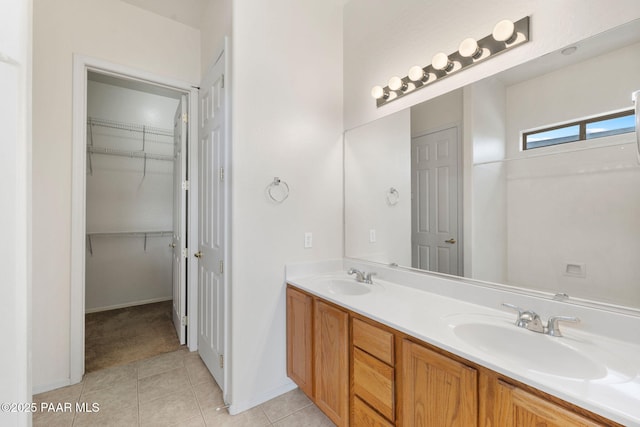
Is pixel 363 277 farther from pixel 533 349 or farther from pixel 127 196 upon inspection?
pixel 127 196

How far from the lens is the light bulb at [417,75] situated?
1.64m

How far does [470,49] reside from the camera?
1.37 metres

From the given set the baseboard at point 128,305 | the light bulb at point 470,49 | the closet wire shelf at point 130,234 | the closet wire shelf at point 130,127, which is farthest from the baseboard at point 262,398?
the closet wire shelf at point 130,127

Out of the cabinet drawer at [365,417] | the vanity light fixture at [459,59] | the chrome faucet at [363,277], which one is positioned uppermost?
the vanity light fixture at [459,59]

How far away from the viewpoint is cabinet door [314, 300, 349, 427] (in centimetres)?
142

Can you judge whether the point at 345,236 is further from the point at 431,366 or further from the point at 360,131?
the point at 431,366

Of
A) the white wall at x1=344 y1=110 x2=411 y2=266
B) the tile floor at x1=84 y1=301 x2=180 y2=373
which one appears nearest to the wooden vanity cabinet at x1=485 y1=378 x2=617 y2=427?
the white wall at x1=344 y1=110 x2=411 y2=266

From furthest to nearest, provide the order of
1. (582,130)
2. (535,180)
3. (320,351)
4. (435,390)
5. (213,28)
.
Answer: (213,28) < (320,351) < (535,180) < (582,130) < (435,390)

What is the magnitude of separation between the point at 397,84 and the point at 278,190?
1051mm

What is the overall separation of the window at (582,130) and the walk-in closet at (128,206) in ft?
10.9

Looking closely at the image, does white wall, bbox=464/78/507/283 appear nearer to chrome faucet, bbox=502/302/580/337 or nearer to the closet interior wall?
chrome faucet, bbox=502/302/580/337

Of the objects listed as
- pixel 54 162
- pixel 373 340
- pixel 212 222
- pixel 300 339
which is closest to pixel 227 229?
pixel 212 222

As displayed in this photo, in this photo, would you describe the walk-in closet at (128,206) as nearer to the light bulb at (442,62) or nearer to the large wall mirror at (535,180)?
the large wall mirror at (535,180)

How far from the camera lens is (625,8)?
1.00m
